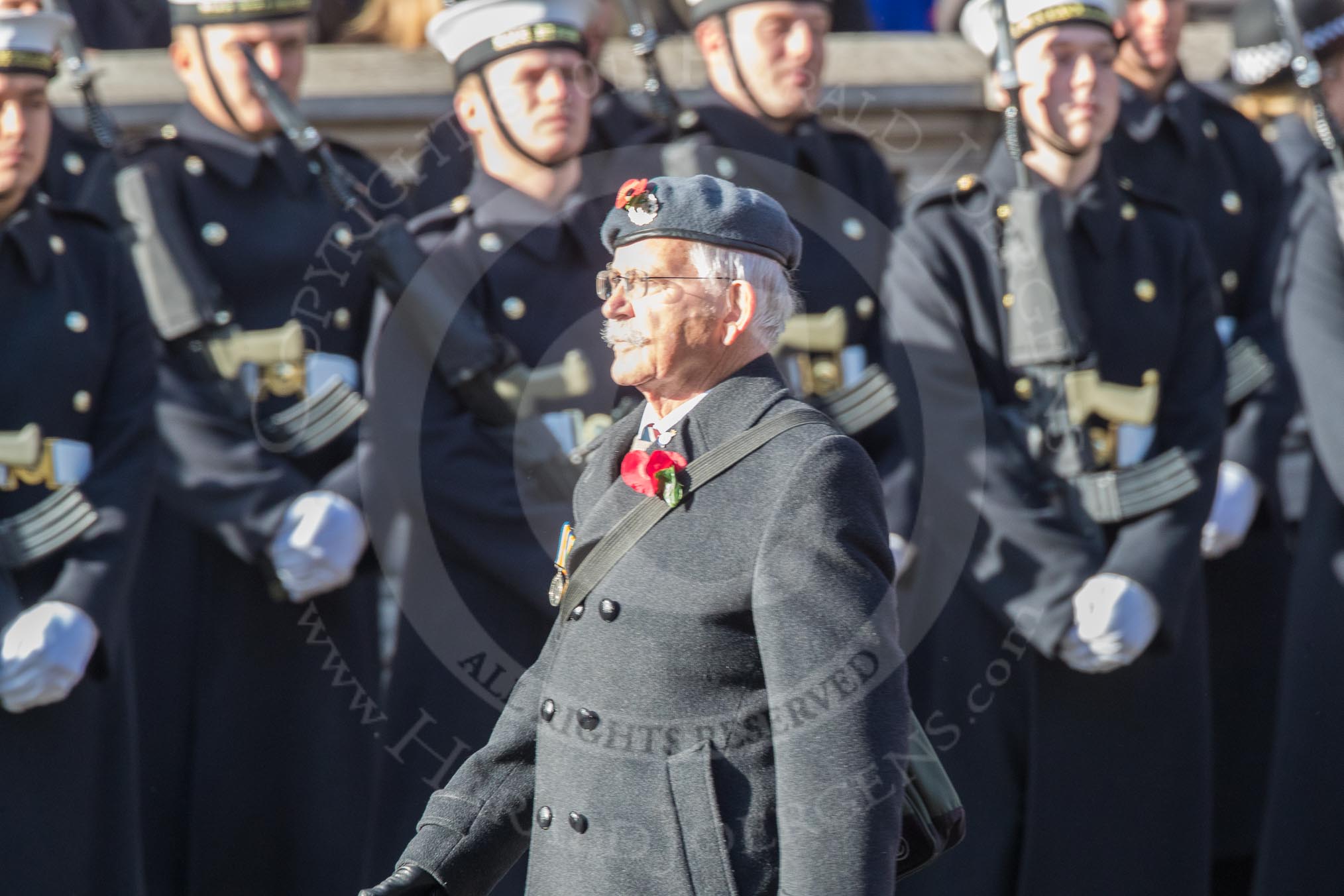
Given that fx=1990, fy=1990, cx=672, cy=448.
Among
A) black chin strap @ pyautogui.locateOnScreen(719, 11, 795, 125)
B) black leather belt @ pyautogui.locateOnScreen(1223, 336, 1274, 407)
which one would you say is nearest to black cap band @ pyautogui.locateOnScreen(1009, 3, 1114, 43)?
black chin strap @ pyautogui.locateOnScreen(719, 11, 795, 125)

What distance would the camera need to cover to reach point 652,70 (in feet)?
16.2

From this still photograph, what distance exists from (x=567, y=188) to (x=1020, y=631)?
144cm

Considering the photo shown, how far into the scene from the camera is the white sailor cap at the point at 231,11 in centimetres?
463

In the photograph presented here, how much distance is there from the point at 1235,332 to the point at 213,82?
263 cm

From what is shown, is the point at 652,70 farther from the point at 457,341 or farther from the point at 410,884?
the point at 410,884

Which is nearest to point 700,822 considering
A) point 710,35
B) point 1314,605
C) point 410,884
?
point 410,884

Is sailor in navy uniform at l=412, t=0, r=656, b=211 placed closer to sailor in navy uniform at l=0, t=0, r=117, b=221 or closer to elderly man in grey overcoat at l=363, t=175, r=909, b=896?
sailor in navy uniform at l=0, t=0, r=117, b=221

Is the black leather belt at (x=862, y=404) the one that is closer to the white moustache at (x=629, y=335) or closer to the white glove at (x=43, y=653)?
the white glove at (x=43, y=653)

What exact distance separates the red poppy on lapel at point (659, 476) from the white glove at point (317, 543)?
6.14 feet

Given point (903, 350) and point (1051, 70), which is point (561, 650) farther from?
point (1051, 70)

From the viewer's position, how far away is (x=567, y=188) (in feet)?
15.1

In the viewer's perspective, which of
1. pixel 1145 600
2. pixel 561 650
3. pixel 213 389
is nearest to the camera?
pixel 561 650

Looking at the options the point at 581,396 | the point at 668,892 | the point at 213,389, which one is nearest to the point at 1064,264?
the point at 581,396

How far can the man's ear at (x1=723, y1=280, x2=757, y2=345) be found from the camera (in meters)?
2.67
